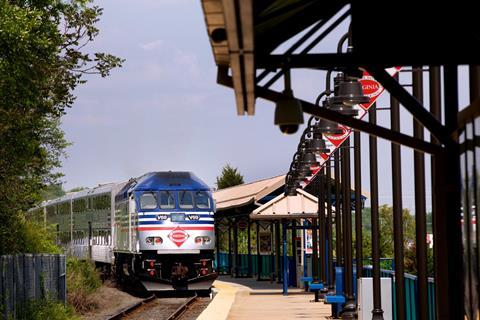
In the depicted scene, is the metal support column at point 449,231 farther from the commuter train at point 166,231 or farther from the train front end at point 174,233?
the train front end at point 174,233

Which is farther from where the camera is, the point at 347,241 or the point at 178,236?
the point at 178,236

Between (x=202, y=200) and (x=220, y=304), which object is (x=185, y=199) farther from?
(x=220, y=304)

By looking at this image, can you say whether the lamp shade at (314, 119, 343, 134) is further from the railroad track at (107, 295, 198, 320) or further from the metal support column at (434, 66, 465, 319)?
the railroad track at (107, 295, 198, 320)

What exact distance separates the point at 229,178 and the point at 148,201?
218ft

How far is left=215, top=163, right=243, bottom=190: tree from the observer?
101m

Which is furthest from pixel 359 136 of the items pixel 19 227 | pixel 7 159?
pixel 19 227

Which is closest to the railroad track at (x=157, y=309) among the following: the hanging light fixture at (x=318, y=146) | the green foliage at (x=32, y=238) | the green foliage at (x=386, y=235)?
the green foliage at (x=32, y=238)

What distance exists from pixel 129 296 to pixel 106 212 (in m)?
3.73

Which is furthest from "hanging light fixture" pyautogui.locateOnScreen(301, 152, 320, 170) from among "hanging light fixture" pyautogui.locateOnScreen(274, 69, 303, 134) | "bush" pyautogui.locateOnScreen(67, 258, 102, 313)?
"hanging light fixture" pyautogui.locateOnScreen(274, 69, 303, 134)

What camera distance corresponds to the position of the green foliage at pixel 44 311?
71.4ft

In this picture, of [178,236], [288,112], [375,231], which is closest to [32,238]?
[178,236]

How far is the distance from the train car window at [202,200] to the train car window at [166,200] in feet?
2.41

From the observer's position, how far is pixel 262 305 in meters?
30.7

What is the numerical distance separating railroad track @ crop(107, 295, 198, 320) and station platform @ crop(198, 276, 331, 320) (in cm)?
75
